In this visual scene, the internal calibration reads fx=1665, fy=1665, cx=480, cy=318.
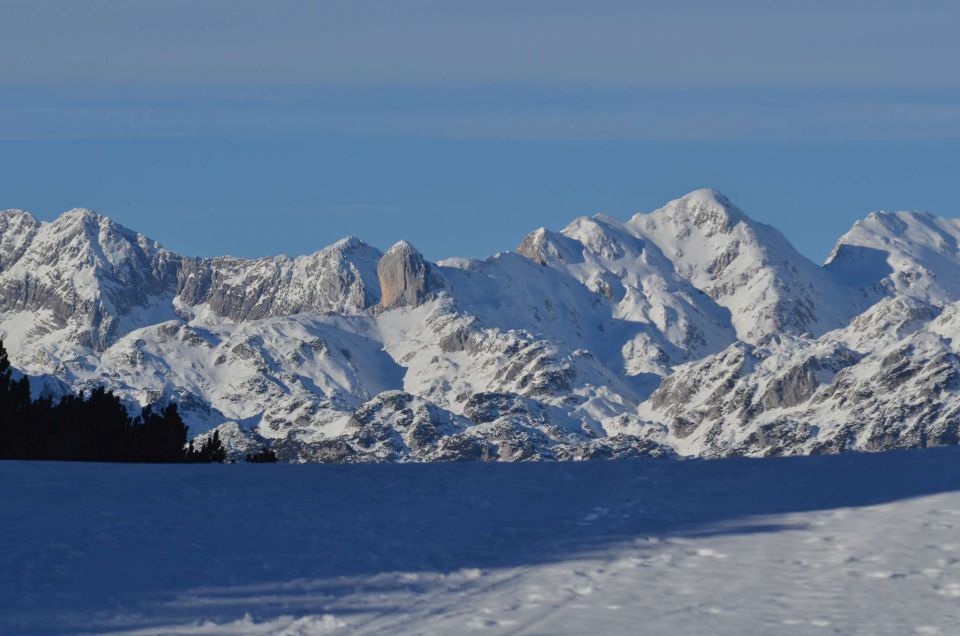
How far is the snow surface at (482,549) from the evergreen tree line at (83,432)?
26.9 m

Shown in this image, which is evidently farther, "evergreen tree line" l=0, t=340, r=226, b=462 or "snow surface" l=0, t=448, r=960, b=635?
"evergreen tree line" l=0, t=340, r=226, b=462

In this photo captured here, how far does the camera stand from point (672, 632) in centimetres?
2194

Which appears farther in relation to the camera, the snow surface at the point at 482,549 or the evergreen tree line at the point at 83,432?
the evergreen tree line at the point at 83,432

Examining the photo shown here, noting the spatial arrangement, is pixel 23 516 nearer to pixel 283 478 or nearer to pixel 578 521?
pixel 283 478

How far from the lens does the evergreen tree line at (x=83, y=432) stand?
62.4 m

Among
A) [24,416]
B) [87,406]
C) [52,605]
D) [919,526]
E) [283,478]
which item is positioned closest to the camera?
[52,605]

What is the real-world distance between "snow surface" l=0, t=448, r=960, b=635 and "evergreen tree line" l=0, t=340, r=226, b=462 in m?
26.9

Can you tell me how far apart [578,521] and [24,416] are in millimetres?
41084

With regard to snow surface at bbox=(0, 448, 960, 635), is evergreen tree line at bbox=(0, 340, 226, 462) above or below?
above

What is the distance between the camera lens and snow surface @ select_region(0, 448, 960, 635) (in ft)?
75.2

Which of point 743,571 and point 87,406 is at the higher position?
point 87,406

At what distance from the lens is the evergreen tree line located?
2456 inches

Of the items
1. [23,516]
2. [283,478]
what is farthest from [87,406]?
[23,516]

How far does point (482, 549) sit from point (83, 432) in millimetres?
42664
